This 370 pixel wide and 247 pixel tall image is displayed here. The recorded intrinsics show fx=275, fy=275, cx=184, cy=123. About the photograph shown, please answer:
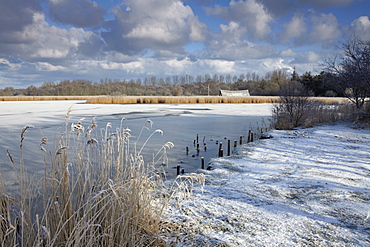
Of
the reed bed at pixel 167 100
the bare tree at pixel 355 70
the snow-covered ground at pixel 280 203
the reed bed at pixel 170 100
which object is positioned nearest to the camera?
the snow-covered ground at pixel 280 203

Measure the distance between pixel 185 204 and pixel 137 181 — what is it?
79 cm

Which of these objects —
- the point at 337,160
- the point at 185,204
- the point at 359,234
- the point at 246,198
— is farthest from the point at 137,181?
the point at 337,160

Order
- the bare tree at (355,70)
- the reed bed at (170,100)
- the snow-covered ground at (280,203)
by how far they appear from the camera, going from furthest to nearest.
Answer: the reed bed at (170,100)
the bare tree at (355,70)
the snow-covered ground at (280,203)

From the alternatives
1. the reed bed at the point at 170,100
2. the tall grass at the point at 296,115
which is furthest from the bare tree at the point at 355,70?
the reed bed at the point at 170,100

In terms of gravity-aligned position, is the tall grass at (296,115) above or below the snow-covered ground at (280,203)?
above

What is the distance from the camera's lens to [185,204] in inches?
111

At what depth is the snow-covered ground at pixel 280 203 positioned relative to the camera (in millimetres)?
2178

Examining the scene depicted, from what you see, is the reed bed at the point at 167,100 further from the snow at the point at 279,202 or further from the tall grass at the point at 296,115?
the snow at the point at 279,202

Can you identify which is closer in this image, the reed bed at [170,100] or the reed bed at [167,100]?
the reed bed at [170,100]

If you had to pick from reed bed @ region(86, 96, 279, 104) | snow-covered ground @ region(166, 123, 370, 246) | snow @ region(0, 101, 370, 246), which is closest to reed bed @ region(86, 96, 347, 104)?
reed bed @ region(86, 96, 279, 104)

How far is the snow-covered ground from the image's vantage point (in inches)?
85.7

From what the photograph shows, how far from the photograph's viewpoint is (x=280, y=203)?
2.79 metres

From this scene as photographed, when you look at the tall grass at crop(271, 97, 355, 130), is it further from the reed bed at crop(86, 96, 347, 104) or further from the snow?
the reed bed at crop(86, 96, 347, 104)

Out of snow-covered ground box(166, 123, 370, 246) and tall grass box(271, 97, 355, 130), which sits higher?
tall grass box(271, 97, 355, 130)
